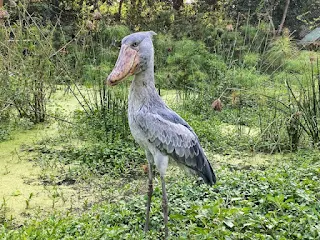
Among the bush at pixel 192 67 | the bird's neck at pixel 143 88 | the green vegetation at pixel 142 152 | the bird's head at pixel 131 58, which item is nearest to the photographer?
the bird's head at pixel 131 58

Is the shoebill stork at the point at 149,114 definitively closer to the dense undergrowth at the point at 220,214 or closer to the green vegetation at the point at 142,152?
the dense undergrowth at the point at 220,214

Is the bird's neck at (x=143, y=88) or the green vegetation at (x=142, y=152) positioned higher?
the bird's neck at (x=143, y=88)

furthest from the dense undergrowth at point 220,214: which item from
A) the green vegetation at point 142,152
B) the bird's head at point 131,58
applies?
the bird's head at point 131,58

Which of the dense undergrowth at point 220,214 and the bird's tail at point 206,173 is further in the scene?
the bird's tail at point 206,173

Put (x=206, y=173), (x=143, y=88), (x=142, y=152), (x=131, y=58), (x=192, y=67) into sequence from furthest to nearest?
1. (x=192, y=67)
2. (x=142, y=152)
3. (x=206, y=173)
4. (x=143, y=88)
5. (x=131, y=58)

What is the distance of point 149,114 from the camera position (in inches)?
92.6

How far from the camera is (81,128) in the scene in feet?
14.8

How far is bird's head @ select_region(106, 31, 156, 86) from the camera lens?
7.38 feet

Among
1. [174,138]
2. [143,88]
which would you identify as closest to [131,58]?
[143,88]

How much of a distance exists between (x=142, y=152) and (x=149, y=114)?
1.67 m

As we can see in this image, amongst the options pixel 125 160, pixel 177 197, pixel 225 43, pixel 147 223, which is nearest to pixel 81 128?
pixel 125 160

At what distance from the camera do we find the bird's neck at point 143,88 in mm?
2355

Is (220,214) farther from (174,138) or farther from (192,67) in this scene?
(192,67)

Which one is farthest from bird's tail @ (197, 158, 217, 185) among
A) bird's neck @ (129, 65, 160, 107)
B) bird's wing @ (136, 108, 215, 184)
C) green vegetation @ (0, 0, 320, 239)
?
bird's neck @ (129, 65, 160, 107)
